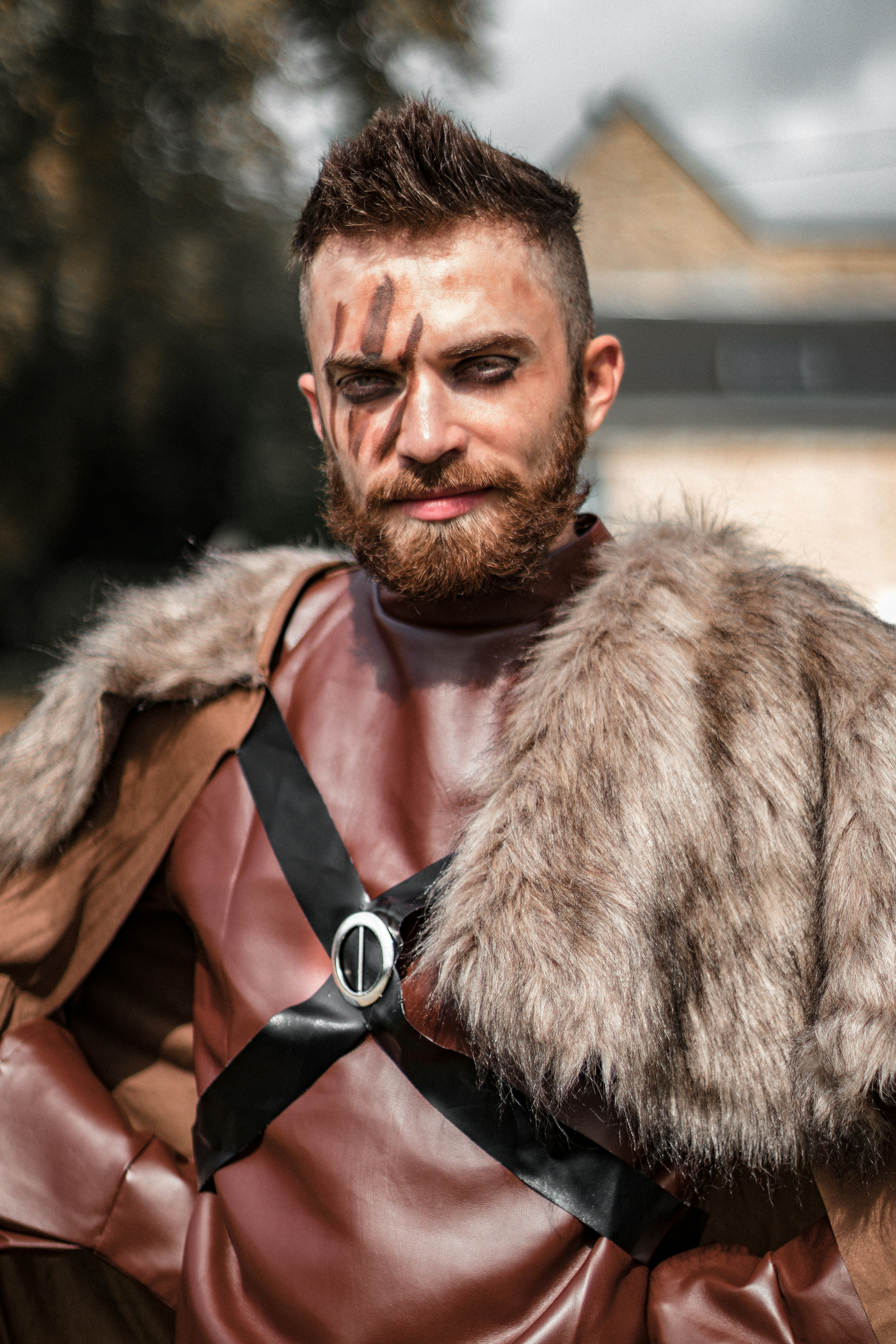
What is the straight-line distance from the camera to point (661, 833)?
39.9 inches

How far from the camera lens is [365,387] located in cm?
121

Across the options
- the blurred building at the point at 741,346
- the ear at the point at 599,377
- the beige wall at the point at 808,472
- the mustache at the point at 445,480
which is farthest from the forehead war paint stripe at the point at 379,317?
the beige wall at the point at 808,472

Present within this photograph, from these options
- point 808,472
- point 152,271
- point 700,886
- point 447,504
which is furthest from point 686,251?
point 700,886

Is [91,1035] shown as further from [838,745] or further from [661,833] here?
[838,745]

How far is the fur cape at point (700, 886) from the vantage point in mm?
958

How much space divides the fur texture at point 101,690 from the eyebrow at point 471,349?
1.30 feet

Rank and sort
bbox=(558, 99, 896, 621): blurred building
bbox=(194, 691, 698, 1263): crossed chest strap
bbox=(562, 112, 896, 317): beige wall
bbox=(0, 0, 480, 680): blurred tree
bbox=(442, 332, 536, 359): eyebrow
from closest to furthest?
bbox=(194, 691, 698, 1263): crossed chest strap → bbox=(442, 332, 536, 359): eyebrow → bbox=(0, 0, 480, 680): blurred tree → bbox=(558, 99, 896, 621): blurred building → bbox=(562, 112, 896, 317): beige wall

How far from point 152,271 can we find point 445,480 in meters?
4.55

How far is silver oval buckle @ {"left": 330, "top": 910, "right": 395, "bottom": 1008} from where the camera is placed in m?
1.09

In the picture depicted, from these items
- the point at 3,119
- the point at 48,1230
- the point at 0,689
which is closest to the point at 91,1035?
the point at 48,1230

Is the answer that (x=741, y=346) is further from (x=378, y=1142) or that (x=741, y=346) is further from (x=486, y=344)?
(x=378, y=1142)

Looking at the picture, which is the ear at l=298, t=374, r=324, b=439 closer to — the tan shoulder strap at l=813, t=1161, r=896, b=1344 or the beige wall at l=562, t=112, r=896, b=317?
the tan shoulder strap at l=813, t=1161, r=896, b=1344

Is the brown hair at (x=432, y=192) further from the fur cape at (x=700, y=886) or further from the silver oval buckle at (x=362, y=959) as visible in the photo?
the silver oval buckle at (x=362, y=959)

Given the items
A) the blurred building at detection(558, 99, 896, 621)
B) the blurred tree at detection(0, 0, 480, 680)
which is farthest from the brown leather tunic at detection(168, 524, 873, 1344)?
the blurred building at detection(558, 99, 896, 621)
